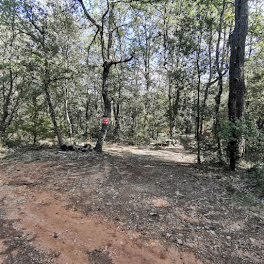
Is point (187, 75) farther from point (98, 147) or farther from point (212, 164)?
point (98, 147)

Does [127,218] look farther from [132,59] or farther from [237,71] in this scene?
[132,59]

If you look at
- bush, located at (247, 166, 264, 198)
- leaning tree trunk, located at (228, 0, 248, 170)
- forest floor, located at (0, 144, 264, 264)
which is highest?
leaning tree trunk, located at (228, 0, 248, 170)

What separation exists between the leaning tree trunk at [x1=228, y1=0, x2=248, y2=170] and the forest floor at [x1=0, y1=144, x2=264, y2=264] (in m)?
0.89

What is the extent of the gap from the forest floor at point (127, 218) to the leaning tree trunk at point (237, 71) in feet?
2.92

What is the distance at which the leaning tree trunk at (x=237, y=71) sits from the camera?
209 inches

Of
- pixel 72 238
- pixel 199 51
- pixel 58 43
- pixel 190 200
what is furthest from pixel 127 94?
pixel 72 238

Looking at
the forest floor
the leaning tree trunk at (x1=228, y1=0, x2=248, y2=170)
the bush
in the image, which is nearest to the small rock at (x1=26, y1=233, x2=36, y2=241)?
the forest floor

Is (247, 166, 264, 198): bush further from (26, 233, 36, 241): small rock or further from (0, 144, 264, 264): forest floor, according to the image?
(26, 233, 36, 241): small rock

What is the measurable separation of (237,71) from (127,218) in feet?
18.3

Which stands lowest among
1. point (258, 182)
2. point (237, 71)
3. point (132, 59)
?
point (258, 182)

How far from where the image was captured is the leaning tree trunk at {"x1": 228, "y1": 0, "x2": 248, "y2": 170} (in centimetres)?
530

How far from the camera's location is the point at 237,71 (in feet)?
17.9

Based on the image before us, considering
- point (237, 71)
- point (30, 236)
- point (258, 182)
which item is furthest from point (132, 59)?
point (30, 236)

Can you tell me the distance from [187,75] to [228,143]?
10.3ft
